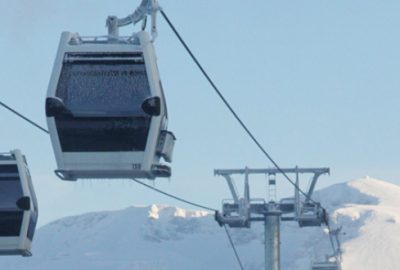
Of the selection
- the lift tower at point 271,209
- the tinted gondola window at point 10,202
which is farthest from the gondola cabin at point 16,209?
the lift tower at point 271,209

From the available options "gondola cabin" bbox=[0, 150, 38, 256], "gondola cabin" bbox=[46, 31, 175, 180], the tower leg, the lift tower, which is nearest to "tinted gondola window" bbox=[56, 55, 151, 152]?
"gondola cabin" bbox=[46, 31, 175, 180]

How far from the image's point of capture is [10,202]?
3014 cm

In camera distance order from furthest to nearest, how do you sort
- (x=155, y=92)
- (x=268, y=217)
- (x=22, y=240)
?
1. (x=268, y=217)
2. (x=22, y=240)
3. (x=155, y=92)

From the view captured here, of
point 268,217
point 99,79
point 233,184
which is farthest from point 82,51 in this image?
point 268,217

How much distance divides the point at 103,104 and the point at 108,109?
0.42 feet

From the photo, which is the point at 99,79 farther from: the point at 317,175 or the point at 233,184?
the point at 233,184

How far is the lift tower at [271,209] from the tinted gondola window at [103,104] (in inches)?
2106

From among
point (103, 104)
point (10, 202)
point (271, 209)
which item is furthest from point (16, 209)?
point (271, 209)

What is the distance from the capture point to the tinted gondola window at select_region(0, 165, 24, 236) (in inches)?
1166

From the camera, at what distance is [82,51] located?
23.3 meters

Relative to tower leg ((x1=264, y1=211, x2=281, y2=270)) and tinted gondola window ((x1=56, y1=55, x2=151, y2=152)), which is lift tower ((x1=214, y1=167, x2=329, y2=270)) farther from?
tinted gondola window ((x1=56, y1=55, x2=151, y2=152))

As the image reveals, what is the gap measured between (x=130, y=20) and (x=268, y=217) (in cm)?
6839

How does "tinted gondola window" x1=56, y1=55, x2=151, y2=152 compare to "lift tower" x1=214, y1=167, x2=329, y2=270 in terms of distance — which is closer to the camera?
"tinted gondola window" x1=56, y1=55, x2=151, y2=152

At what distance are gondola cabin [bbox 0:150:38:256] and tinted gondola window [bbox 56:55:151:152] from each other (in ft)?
23.0
